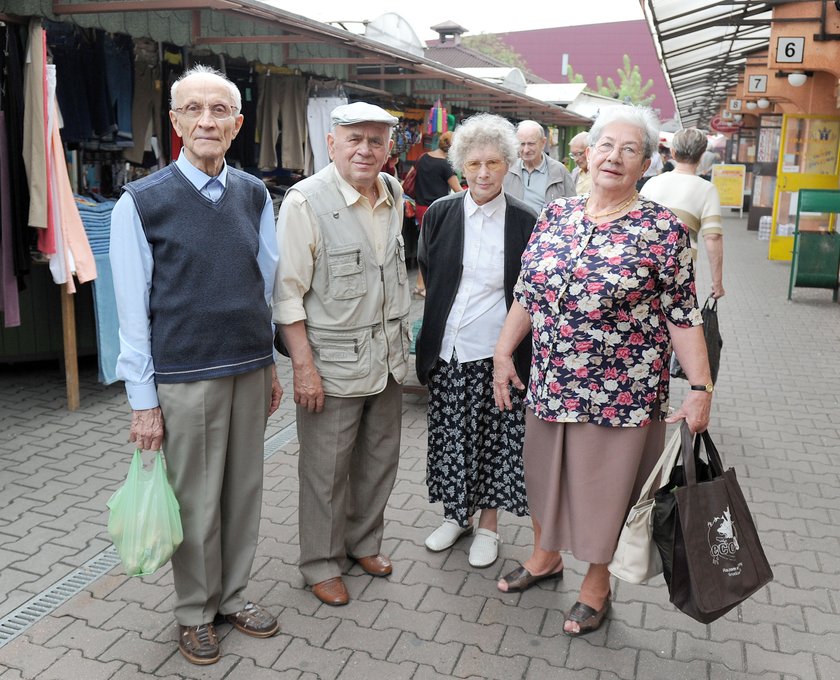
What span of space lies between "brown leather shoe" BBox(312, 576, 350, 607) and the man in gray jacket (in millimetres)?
3264

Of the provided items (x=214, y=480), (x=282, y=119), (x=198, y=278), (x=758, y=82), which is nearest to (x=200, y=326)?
(x=198, y=278)

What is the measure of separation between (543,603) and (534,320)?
3.93 ft

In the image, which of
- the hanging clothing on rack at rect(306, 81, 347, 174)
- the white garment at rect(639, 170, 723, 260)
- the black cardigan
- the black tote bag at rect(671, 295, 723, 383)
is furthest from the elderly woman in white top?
the hanging clothing on rack at rect(306, 81, 347, 174)

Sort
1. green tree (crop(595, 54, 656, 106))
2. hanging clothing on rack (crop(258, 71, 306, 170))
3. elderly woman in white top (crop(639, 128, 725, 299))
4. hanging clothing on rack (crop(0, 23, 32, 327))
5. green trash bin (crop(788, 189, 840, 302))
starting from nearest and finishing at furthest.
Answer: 1. elderly woman in white top (crop(639, 128, 725, 299))
2. hanging clothing on rack (crop(0, 23, 32, 327))
3. hanging clothing on rack (crop(258, 71, 306, 170))
4. green trash bin (crop(788, 189, 840, 302))
5. green tree (crop(595, 54, 656, 106))

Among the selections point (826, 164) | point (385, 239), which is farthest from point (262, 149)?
point (826, 164)

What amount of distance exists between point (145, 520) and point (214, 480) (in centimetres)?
28

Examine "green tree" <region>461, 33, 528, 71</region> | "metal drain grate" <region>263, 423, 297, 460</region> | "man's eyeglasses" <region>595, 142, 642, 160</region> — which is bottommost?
"metal drain grate" <region>263, 423, 297, 460</region>

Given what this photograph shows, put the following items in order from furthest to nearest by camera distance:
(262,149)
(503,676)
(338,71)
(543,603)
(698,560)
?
(338,71) < (262,149) < (543,603) < (503,676) < (698,560)

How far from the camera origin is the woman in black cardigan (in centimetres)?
359

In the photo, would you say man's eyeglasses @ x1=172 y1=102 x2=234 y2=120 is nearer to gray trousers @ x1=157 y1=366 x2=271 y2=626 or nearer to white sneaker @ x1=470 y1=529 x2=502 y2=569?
gray trousers @ x1=157 y1=366 x2=271 y2=626

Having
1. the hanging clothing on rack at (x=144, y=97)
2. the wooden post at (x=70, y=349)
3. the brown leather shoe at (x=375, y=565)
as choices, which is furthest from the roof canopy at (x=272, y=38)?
the brown leather shoe at (x=375, y=565)

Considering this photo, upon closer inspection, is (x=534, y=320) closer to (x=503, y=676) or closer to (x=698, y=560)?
(x=698, y=560)

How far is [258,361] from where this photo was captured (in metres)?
3.05

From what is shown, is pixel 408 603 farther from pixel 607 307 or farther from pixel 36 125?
pixel 36 125
